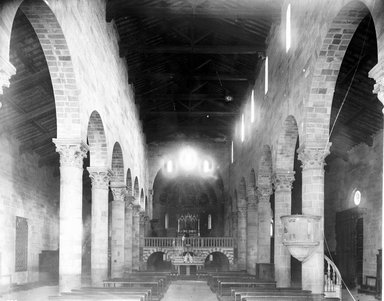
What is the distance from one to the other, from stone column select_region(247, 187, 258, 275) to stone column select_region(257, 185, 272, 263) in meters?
4.33

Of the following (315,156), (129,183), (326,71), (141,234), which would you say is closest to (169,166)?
(141,234)

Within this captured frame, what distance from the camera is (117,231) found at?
2408 cm

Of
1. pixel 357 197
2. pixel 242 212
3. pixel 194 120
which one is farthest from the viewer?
pixel 194 120

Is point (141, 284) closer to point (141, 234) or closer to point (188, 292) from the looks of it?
point (188, 292)

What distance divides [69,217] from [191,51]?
1142 centimetres

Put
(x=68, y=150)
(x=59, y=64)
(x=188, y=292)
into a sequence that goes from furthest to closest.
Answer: (x=188, y=292) < (x=68, y=150) < (x=59, y=64)

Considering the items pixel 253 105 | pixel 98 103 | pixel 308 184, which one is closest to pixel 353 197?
pixel 253 105

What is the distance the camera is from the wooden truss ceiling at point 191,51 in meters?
20.5

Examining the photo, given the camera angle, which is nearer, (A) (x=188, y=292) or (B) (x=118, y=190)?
(A) (x=188, y=292)

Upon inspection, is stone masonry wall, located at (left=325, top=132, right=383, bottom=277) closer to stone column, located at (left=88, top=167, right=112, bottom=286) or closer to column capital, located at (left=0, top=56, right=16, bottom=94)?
stone column, located at (left=88, top=167, right=112, bottom=286)

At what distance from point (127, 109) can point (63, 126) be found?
39.1 feet

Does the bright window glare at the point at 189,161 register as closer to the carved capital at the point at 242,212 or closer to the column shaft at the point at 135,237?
the carved capital at the point at 242,212

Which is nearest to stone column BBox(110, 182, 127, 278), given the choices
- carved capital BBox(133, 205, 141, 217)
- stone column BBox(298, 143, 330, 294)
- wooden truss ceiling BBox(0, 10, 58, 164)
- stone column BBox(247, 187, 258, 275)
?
wooden truss ceiling BBox(0, 10, 58, 164)

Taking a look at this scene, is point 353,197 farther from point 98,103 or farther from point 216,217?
point 216,217
